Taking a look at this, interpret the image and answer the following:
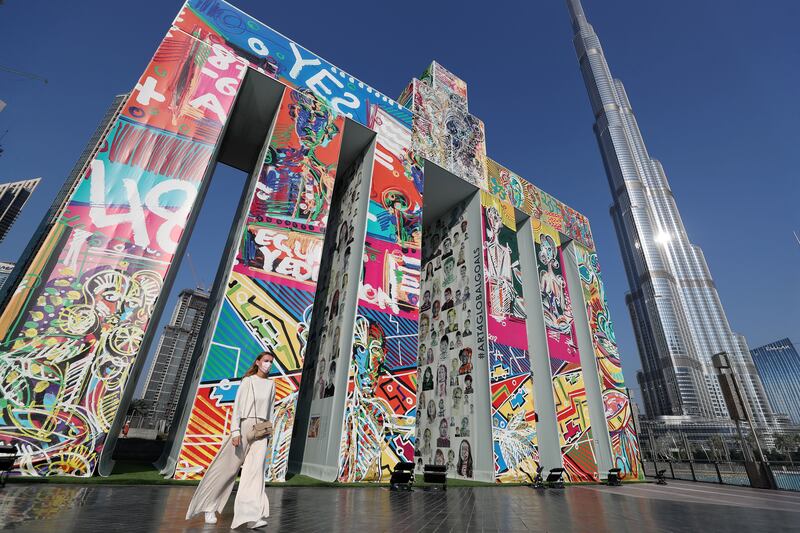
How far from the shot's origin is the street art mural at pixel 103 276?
8109mm

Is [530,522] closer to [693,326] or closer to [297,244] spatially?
[297,244]

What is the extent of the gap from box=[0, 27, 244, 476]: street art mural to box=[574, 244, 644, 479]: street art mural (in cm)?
2280

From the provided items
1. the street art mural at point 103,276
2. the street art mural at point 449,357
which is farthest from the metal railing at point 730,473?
the street art mural at point 103,276

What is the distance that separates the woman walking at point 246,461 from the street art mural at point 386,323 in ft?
25.6

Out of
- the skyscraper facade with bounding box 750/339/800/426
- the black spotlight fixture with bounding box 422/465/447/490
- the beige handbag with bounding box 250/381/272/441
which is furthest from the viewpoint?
the skyscraper facade with bounding box 750/339/800/426

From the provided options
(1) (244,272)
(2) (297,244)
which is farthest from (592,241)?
(1) (244,272)

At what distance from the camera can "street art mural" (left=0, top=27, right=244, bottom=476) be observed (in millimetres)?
8109

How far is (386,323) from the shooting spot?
556 inches

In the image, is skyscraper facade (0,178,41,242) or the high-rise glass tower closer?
skyscraper facade (0,178,41,242)

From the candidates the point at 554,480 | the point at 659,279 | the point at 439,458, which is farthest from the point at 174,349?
the point at 659,279

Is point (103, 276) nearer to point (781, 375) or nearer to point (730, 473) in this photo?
point (730, 473)

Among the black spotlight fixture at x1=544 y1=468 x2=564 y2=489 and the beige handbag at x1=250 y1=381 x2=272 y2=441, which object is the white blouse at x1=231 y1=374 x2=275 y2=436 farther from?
the black spotlight fixture at x1=544 y1=468 x2=564 y2=489

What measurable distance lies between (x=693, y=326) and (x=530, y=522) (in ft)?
460

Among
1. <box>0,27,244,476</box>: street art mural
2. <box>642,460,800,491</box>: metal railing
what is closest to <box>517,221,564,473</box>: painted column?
<box>642,460,800,491</box>: metal railing
